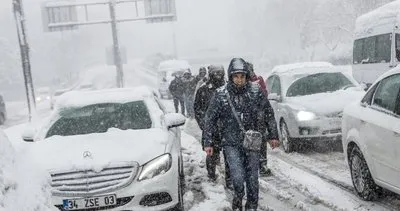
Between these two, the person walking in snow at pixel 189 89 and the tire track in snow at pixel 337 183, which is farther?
the person walking in snow at pixel 189 89

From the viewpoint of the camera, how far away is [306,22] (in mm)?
59406

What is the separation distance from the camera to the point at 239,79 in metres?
5.46

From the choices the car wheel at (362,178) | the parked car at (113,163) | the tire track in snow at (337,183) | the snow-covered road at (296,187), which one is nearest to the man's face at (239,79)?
the parked car at (113,163)

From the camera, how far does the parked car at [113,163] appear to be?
17.8 feet

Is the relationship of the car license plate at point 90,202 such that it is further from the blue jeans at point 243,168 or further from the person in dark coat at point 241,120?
the blue jeans at point 243,168

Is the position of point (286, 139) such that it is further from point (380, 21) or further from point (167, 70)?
point (167, 70)

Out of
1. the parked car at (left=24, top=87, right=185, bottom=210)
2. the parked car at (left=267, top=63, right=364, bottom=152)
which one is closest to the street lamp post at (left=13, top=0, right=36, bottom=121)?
the parked car at (left=267, top=63, right=364, bottom=152)

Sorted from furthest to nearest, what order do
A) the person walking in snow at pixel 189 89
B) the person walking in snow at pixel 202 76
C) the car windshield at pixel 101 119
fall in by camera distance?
the person walking in snow at pixel 189 89, the person walking in snow at pixel 202 76, the car windshield at pixel 101 119

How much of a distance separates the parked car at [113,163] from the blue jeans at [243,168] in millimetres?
634

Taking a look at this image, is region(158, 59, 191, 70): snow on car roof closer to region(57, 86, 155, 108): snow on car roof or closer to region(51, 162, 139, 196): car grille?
region(57, 86, 155, 108): snow on car roof

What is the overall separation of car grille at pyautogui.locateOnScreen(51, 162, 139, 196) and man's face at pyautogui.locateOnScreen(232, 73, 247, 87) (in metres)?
1.36

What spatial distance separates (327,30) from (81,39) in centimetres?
8189

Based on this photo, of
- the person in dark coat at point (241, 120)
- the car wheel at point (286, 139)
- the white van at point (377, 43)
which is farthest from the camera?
the white van at point (377, 43)

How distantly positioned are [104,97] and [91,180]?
2075mm
